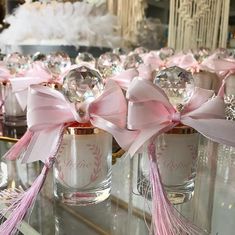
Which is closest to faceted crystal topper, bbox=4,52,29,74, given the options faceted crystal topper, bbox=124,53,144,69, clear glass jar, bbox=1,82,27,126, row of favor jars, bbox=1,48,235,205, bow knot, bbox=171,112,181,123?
clear glass jar, bbox=1,82,27,126

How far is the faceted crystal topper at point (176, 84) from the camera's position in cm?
32

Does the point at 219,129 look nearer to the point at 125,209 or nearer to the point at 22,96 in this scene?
the point at 125,209

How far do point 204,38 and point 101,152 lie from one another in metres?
0.71

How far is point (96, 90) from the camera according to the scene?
1.06 feet

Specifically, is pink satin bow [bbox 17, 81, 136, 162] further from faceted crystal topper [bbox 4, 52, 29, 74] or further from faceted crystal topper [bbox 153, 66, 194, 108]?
faceted crystal topper [bbox 4, 52, 29, 74]

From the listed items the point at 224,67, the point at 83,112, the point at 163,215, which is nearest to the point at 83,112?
the point at 83,112

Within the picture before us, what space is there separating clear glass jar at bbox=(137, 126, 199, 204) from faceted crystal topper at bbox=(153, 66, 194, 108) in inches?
1.1

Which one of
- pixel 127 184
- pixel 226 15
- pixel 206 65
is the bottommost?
pixel 127 184

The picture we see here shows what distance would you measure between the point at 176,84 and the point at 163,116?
6 cm

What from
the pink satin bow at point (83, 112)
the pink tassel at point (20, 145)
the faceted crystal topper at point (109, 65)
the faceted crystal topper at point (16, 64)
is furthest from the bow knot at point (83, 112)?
the faceted crystal topper at point (16, 64)

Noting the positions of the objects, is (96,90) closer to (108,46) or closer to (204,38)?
(204,38)

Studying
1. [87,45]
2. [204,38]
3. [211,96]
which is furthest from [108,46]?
[211,96]

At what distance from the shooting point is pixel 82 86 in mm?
317

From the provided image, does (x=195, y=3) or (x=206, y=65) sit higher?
(x=195, y=3)
